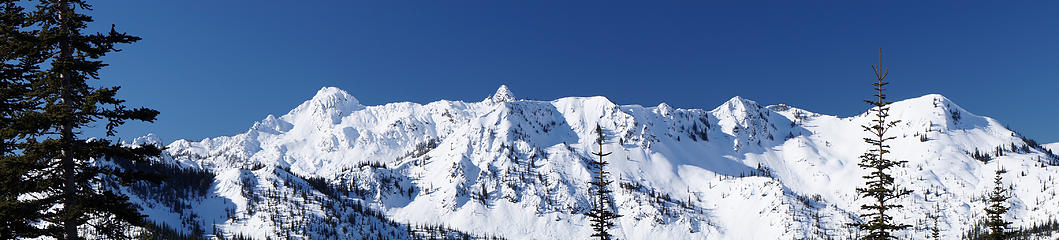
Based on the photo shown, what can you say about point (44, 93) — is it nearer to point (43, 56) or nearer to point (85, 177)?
point (43, 56)

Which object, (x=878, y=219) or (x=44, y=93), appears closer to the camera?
(x=44, y=93)

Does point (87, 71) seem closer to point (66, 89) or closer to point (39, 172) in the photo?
point (66, 89)

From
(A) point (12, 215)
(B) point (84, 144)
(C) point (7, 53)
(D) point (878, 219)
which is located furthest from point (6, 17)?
(D) point (878, 219)

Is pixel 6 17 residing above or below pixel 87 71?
above

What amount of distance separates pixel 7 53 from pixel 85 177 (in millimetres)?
5339

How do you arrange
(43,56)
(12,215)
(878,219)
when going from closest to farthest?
(12,215), (43,56), (878,219)

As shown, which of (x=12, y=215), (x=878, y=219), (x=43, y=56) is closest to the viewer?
(x=12, y=215)

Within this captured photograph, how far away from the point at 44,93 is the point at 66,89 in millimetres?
699

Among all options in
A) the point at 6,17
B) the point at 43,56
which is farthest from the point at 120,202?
the point at 6,17

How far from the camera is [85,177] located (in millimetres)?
20984

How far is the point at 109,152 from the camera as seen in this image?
2106 cm

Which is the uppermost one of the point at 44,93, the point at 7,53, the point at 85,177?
the point at 7,53

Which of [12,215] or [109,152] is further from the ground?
[109,152]

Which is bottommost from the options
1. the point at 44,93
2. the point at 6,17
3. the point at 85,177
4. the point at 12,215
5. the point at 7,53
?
the point at 12,215
